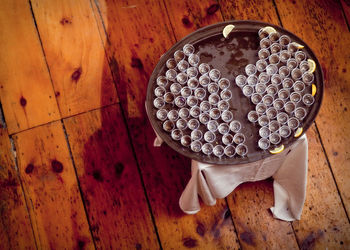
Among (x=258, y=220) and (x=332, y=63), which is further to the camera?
(x=332, y=63)

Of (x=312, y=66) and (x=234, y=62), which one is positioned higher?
(x=234, y=62)

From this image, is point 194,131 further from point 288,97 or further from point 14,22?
point 14,22

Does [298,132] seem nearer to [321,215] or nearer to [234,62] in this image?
[234,62]

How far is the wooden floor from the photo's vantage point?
6.91ft

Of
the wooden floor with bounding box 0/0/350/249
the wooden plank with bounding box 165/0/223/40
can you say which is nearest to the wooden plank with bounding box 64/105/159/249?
the wooden floor with bounding box 0/0/350/249

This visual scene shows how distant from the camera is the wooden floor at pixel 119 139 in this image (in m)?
2.11

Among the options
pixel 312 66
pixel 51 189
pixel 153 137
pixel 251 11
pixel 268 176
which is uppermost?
pixel 251 11

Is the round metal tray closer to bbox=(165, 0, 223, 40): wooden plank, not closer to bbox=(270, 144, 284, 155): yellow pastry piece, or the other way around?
bbox=(270, 144, 284, 155): yellow pastry piece

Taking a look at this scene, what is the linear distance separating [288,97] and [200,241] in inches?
44.0

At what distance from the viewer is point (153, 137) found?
2254 mm

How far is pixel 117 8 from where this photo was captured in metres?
2.45

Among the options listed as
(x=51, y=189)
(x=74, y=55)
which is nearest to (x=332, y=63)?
(x=74, y=55)

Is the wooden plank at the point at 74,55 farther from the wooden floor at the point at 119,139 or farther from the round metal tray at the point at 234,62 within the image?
the round metal tray at the point at 234,62

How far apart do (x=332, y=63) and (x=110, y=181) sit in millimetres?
1861
